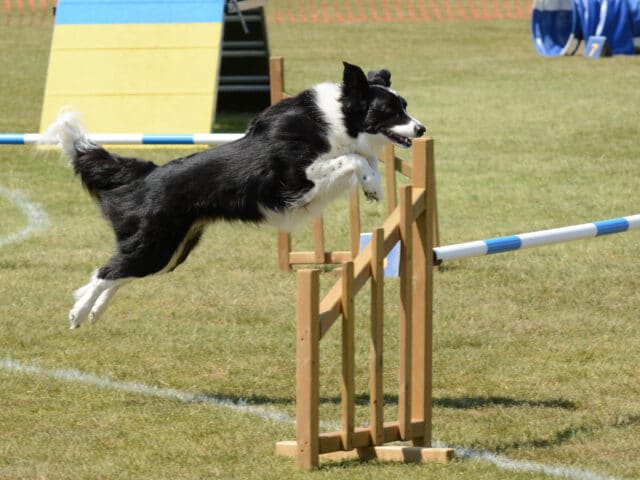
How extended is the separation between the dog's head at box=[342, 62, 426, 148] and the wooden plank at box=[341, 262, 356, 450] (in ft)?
4.95

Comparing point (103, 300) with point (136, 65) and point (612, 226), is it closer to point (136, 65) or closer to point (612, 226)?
point (612, 226)

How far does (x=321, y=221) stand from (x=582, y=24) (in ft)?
49.9

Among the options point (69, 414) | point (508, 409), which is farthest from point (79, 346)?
point (508, 409)

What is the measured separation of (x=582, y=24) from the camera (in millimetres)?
22656

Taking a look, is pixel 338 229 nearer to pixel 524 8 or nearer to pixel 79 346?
pixel 79 346

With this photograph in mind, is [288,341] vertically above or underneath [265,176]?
underneath

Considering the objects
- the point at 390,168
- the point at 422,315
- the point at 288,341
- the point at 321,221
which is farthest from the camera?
the point at 321,221

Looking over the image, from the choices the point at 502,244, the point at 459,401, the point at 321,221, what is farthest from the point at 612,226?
the point at 321,221

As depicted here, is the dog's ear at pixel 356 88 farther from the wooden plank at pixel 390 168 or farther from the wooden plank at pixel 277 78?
the wooden plank at pixel 277 78

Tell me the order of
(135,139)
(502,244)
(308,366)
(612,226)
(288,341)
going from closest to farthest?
(308,366) → (502,244) → (612,226) → (288,341) → (135,139)

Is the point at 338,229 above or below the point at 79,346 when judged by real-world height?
above

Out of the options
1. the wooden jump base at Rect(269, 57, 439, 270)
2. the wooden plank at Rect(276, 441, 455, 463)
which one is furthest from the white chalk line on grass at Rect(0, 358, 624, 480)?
the wooden jump base at Rect(269, 57, 439, 270)

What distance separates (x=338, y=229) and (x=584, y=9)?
44.3ft

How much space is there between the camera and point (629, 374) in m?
6.36
